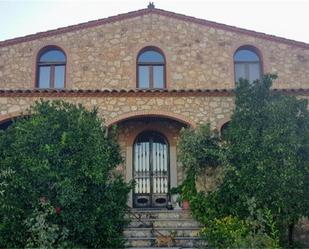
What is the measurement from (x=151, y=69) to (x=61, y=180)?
8.79m

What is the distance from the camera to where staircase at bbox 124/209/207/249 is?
1093cm

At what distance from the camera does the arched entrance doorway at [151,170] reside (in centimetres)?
1573

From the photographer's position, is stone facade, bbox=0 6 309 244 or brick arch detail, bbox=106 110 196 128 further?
stone facade, bbox=0 6 309 244

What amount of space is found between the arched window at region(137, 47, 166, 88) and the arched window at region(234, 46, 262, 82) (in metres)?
2.85

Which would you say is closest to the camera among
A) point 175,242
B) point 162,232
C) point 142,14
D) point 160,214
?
point 175,242

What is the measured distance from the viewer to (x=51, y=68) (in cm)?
1708

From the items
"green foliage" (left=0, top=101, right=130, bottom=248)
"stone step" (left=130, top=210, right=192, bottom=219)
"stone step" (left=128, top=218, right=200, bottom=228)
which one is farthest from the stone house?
"green foliage" (left=0, top=101, right=130, bottom=248)

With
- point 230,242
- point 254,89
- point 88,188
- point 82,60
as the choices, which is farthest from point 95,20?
point 230,242

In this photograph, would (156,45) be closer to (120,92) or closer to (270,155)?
(120,92)

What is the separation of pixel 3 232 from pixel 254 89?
694 cm

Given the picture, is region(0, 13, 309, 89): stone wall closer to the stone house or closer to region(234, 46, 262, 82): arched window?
the stone house

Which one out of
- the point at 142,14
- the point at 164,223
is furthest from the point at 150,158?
the point at 142,14

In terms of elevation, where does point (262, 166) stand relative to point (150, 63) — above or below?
below

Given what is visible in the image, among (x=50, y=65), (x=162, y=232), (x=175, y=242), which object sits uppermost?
(x=50, y=65)
